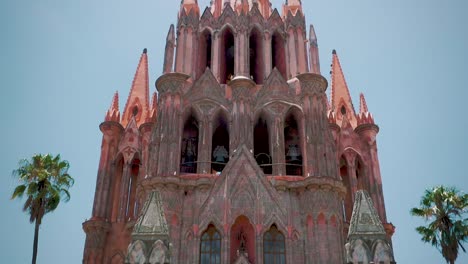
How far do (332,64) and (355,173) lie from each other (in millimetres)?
9730

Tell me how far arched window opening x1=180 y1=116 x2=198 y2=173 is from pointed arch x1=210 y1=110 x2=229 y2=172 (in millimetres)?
1000

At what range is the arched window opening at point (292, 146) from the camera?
29.7 meters

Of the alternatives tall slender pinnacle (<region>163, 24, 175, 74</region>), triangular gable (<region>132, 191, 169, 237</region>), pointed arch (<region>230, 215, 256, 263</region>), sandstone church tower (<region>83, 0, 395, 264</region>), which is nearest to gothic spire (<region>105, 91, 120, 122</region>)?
sandstone church tower (<region>83, 0, 395, 264</region>)

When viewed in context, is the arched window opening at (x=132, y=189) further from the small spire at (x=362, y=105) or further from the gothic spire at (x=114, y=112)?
the small spire at (x=362, y=105)

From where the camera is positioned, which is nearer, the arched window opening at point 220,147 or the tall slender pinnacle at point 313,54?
the arched window opening at point 220,147

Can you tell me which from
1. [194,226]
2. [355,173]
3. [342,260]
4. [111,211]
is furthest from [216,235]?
[355,173]

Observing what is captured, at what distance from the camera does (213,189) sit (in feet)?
82.8

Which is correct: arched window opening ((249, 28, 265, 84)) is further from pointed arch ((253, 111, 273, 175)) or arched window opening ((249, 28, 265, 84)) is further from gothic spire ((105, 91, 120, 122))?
gothic spire ((105, 91, 120, 122))

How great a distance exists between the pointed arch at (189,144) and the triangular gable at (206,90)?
96 centimetres

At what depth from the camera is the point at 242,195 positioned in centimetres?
2514

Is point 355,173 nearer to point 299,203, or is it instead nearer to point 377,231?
point 299,203

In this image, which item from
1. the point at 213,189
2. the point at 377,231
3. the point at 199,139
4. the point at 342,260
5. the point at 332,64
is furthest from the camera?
the point at 332,64

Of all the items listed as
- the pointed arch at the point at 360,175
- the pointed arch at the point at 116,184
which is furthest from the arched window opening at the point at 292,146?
the pointed arch at the point at 116,184

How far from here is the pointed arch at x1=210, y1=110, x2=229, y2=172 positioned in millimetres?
29438
